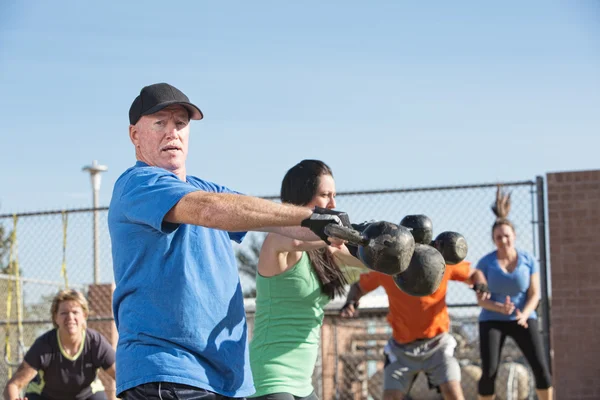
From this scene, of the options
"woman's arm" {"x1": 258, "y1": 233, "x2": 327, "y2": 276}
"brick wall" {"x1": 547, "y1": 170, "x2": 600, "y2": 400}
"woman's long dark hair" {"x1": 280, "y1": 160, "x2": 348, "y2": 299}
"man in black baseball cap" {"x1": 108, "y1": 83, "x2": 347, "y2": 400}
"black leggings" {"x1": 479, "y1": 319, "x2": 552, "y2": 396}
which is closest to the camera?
"man in black baseball cap" {"x1": 108, "y1": 83, "x2": 347, "y2": 400}

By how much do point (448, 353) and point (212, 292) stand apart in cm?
453

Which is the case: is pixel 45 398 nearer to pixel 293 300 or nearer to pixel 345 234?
pixel 293 300

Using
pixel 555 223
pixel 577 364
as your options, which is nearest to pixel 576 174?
pixel 555 223

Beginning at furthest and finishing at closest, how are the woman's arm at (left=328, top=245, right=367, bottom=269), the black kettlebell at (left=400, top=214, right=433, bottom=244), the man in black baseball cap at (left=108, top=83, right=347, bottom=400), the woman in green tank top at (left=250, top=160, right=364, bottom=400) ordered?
the woman's arm at (left=328, top=245, right=367, bottom=269), the woman in green tank top at (left=250, top=160, right=364, bottom=400), the black kettlebell at (left=400, top=214, right=433, bottom=244), the man in black baseball cap at (left=108, top=83, right=347, bottom=400)

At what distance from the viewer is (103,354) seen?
758 cm

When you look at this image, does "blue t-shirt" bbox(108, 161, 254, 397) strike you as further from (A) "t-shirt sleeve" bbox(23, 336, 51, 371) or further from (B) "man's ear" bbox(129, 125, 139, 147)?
(A) "t-shirt sleeve" bbox(23, 336, 51, 371)

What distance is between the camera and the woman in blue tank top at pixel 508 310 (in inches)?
325

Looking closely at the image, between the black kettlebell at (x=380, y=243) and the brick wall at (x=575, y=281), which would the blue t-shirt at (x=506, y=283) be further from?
the black kettlebell at (x=380, y=243)

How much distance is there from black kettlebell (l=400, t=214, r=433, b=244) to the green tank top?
0.94 metres

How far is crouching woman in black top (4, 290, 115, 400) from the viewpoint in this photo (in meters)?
7.46

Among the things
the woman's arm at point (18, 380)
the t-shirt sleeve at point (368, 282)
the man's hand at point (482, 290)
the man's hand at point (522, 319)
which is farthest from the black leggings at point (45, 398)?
the man's hand at point (522, 319)

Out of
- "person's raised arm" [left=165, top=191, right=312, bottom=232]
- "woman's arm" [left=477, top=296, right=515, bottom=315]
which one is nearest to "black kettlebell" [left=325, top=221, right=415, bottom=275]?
"person's raised arm" [left=165, top=191, right=312, bottom=232]

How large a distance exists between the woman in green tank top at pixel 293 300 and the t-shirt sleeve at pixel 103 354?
333cm

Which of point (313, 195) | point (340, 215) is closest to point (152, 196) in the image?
point (340, 215)
